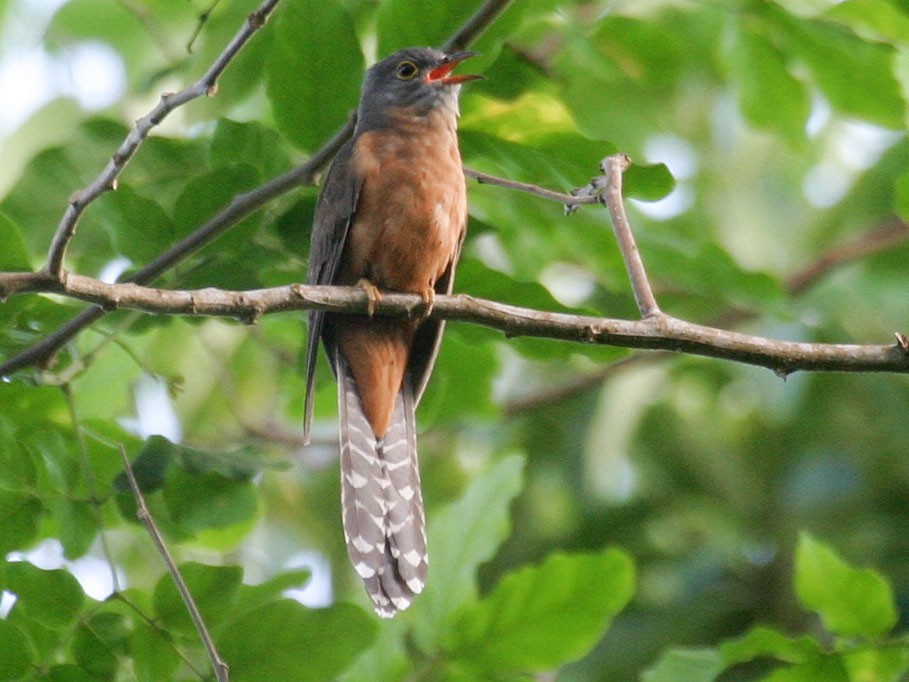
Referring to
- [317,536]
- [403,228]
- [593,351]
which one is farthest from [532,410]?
[593,351]

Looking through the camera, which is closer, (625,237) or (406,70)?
(625,237)

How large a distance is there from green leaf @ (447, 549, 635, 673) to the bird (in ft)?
1.65

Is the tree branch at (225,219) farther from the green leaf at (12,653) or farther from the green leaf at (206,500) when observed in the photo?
the green leaf at (12,653)

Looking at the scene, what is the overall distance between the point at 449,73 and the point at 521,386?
10.7ft

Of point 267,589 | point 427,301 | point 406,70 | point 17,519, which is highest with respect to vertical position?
point 406,70

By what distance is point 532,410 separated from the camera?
24.8 ft

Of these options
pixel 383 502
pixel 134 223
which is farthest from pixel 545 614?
pixel 134 223

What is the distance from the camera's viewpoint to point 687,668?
397 centimetres

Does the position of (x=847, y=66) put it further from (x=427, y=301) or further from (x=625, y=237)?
(x=427, y=301)

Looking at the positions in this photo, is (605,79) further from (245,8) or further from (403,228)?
(245,8)

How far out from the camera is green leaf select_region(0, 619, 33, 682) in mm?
3211

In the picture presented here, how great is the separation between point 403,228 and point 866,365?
2.06m

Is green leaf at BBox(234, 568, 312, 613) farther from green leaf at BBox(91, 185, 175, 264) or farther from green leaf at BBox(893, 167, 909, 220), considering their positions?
green leaf at BBox(893, 167, 909, 220)

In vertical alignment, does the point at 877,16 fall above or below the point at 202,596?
above
